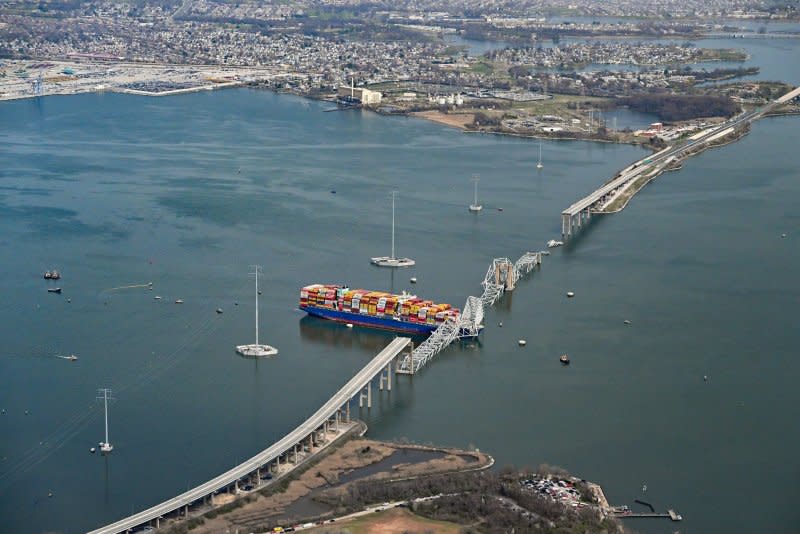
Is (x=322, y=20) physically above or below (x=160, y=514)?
above

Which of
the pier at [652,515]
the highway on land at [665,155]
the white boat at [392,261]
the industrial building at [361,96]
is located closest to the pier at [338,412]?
the white boat at [392,261]

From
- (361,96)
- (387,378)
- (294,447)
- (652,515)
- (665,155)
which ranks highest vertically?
(361,96)

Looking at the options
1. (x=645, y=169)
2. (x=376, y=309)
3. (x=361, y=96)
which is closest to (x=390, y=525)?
(x=376, y=309)

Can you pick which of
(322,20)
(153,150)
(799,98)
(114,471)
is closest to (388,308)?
(114,471)

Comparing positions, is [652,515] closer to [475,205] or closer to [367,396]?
[367,396]

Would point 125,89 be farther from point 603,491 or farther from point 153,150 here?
point 603,491

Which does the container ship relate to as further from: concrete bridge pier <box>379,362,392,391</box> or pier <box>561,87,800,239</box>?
pier <box>561,87,800,239</box>

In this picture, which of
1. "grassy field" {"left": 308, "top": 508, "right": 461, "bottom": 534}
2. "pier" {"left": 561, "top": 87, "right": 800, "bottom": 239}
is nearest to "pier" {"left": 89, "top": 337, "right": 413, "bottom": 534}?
"grassy field" {"left": 308, "top": 508, "right": 461, "bottom": 534}
